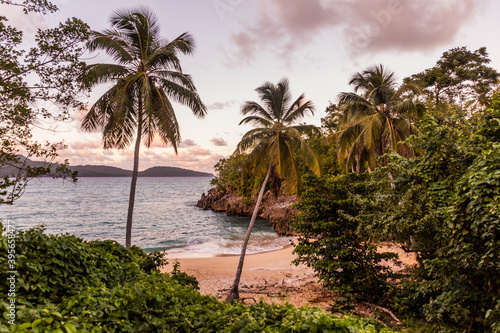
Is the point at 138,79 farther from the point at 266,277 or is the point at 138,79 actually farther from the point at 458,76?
the point at 458,76

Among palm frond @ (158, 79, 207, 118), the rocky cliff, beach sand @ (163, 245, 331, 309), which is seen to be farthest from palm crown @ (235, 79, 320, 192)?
the rocky cliff

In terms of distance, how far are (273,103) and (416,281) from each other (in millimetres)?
8815

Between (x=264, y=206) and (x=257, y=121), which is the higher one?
(x=257, y=121)

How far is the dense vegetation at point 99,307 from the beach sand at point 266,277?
14.3ft

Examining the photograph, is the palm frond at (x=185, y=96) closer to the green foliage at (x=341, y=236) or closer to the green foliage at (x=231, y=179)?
the green foliage at (x=341, y=236)

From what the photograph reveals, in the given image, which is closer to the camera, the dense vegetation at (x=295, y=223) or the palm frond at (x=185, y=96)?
the dense vegetation at (x=295, y=223)

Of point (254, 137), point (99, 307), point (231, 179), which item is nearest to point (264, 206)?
point (231, 179)

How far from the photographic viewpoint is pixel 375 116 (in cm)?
1270

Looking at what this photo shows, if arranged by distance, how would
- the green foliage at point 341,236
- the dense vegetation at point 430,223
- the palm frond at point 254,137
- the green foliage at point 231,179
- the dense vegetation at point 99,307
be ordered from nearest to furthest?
1. the dense vegetation at point 99,307
2. the dense vegetation at point 430,223
3. the green foliage at point 341,236
4. the palm frond at point 254,137
5. the green foliage at point 231,179

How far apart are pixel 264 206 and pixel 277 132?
22453 mm

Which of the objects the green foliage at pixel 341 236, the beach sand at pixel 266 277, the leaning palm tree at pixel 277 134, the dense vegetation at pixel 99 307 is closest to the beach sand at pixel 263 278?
the beach sand at pixel 266 277

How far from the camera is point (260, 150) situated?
1210 cm

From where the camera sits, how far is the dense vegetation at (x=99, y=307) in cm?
245

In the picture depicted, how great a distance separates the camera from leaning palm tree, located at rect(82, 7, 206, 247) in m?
10.2
